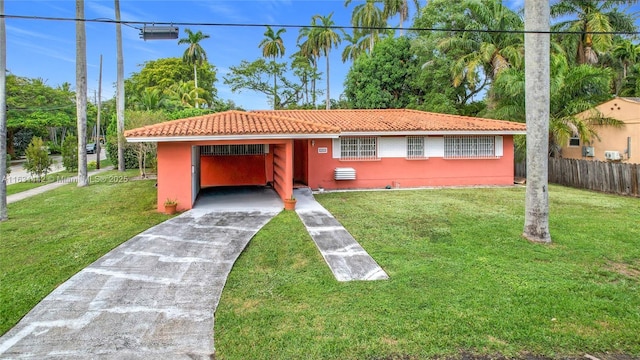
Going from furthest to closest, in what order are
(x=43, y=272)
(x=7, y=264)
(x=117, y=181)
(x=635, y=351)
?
(x=117, y=181)
(x=7, y=264)
(x=43, y=272)
(x=635, y=351)

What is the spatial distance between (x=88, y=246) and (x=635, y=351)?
837 cm

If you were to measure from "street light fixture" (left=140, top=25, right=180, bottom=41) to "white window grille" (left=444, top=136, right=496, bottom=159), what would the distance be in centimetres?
1159

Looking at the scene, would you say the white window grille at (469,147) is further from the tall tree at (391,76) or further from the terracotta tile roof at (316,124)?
the tall tree at (391,76)

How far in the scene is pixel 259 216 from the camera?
32.7 feet

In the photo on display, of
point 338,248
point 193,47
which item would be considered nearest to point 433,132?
point 338,248

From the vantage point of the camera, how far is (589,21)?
23219 millimetres

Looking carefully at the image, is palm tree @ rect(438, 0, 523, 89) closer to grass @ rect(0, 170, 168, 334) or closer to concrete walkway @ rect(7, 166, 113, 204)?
grass @ rect(0, 170, 168, 334)

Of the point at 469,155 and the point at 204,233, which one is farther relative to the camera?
the point at 469,155

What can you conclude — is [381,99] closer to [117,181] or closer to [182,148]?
[117,181]

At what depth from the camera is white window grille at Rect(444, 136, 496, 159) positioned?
1559 centimetres

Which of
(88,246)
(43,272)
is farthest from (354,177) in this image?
(43,272)

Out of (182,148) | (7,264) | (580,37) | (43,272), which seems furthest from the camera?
(580,37)

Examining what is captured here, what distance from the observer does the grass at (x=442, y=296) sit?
152 inches

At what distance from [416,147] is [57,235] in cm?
1227
